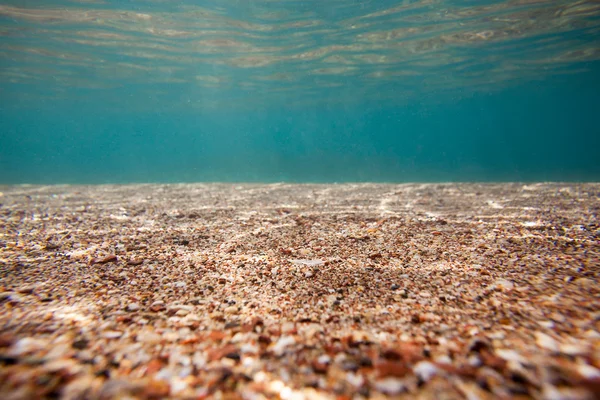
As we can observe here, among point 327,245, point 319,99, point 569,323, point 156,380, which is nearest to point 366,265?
point 327,245

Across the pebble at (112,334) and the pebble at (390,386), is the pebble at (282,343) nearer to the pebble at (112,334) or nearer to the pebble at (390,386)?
the pebble at (390,386)

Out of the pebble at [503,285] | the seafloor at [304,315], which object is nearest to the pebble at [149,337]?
the seafloor at [304,315]

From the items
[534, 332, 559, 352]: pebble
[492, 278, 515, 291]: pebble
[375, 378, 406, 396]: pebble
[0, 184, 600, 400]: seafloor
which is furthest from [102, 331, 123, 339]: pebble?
[492, 278, 515, 291]: pebble

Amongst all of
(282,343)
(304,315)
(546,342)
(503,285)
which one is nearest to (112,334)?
(282,343)

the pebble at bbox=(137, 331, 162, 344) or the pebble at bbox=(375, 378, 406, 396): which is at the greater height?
the pebble at bbox=(375, 378, 406, 396)

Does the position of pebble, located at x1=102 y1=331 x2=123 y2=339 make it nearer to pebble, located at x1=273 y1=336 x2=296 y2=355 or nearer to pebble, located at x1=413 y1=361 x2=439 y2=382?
pebble, located at x1=273 y1=336 x2=296 y2=355

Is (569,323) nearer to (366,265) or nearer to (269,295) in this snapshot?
(366,265)

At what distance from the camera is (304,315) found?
1788 mm

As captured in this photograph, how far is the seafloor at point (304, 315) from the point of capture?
118 cm

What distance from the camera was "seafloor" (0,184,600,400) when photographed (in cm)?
118

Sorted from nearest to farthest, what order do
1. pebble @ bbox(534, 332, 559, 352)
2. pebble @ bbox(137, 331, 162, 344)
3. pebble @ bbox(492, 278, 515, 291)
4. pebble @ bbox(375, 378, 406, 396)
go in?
pebble @ bbox(375, 378, 406, 396) < pebble @ bbox(534, 332, 559, 352) < pebble @ bbox(137, 331, 162, 344) < pebble @ bbox(492, 278, 515, 291)

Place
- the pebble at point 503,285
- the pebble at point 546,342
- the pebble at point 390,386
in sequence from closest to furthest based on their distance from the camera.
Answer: the pebble at point 390,386
the pebble at point 546,342
the pebble at point 503,285

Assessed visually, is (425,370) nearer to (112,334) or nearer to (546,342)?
(546,342)

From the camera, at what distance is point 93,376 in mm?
1221
